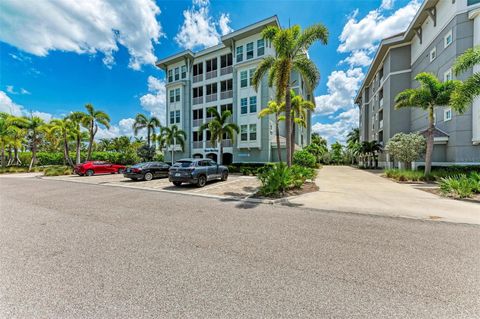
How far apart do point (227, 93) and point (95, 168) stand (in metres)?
17.8

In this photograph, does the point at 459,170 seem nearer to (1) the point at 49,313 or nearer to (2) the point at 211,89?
(1) the point at 49,313

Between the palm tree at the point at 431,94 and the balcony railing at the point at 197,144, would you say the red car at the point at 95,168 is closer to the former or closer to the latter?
the balcony railing at the point at 197,144

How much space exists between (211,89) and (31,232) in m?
26.5

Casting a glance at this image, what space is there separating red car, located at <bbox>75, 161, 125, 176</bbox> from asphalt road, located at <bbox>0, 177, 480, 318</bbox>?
1596 cm

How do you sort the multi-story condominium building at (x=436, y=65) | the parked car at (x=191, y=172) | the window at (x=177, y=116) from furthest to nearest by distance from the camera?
the window at (x=177, y=116)
the multi-story condominium building at (x=436, y=65)
the parked car at (x=191, y=172)

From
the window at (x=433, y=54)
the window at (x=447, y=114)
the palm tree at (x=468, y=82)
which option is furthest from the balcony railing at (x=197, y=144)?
the window at (x=433, y=54)

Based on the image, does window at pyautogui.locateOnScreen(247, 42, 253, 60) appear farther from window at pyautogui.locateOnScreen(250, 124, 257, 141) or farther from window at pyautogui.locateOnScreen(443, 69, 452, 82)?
window at pyautogui.locateOnScreen(443, 69, 452, 82)

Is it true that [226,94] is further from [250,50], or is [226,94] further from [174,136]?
Answer: [174,136]

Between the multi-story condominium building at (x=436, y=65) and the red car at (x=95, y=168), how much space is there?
33.2 meters

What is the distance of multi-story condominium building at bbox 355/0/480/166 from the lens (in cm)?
1731

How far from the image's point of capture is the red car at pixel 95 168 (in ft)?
65.4

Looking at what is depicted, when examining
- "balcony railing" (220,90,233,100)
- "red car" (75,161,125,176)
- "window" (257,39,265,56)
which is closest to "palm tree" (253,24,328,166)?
"window" (257,39,265,56)

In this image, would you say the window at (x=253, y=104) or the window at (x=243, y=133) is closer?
the window at (x=253, y=104)

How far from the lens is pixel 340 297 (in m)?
2.68
